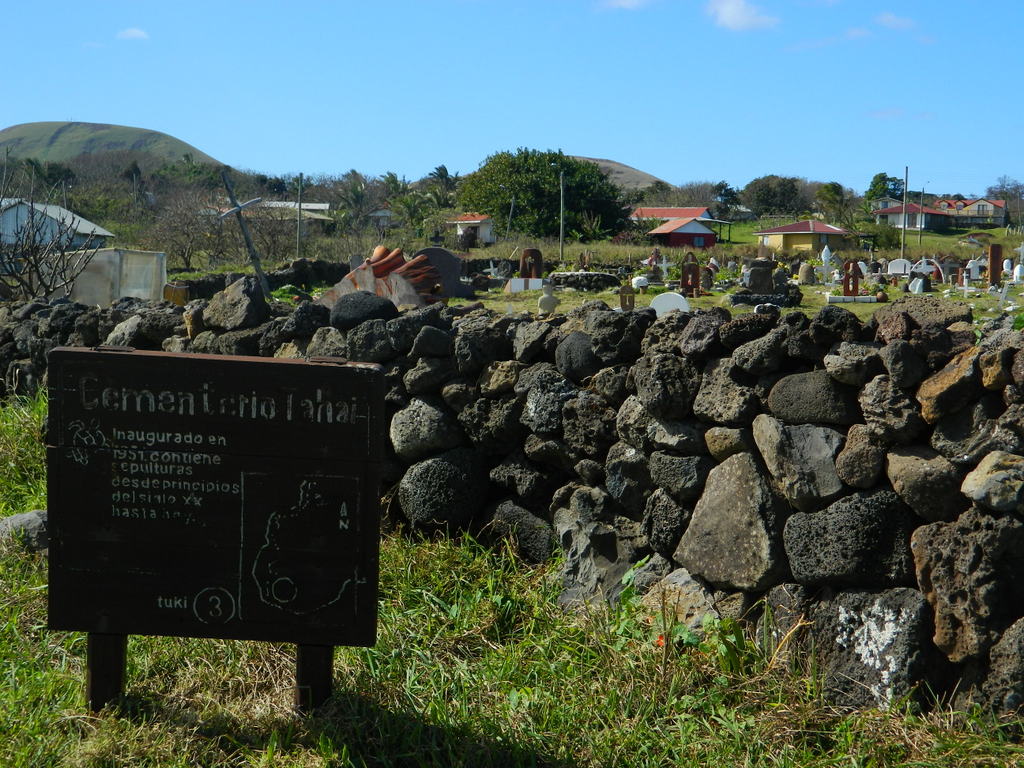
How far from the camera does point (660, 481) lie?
Result: 413 centimetres

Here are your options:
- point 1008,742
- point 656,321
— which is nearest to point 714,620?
point 1008,742

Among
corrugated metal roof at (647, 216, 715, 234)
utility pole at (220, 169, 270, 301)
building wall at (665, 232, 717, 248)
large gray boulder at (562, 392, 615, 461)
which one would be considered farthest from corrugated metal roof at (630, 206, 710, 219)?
large gray boulder at (562, 392, 615, 461)

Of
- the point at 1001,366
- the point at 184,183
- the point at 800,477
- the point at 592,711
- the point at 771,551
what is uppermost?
the point at 184,183

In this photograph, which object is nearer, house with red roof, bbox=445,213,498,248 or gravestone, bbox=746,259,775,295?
gravestone, bbox=746,259,775,295

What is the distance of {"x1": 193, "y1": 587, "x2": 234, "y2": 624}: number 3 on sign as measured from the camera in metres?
3.37

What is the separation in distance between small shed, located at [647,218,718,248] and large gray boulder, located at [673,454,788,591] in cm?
5323

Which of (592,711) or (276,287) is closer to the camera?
(592,711)

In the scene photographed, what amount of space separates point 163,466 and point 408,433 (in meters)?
1.78

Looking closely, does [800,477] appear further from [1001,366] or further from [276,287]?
[276,287]

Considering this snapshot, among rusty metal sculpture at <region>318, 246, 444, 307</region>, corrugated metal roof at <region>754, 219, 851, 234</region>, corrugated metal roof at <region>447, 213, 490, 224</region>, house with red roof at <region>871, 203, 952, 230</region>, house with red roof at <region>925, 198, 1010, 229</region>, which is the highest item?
house with red roof at <region>925, 198, 1010, 229</region>

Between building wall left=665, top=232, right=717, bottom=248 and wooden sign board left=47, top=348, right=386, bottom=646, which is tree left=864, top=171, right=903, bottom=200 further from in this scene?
wooden sign board left=47, top=348, right=386, bottom=646

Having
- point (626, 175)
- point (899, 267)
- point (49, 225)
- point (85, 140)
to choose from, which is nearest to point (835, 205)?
point (899, 267)

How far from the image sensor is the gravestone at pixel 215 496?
3309mm

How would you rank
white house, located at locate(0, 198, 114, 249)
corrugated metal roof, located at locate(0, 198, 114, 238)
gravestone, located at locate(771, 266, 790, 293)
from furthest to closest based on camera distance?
gravestone, located at locate(771, 266, 790, 293) → white house, located at locate(0, 198, 114, 249) → corrugated metal roof, located at locate(0, 198, 114, 238)
